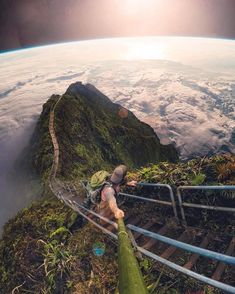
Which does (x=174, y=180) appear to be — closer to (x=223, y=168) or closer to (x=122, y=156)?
(x=223, y=168)

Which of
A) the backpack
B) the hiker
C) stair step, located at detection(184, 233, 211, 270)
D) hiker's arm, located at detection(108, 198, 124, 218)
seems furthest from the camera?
the backpack

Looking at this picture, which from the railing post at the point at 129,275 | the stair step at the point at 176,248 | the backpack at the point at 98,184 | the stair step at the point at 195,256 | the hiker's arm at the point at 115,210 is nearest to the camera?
the railing post at the point at 129,275

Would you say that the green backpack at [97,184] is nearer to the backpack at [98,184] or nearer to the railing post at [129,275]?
the backpack at [98,184]

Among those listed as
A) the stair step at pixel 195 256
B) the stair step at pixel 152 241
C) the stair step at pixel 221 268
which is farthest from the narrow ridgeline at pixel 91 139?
the stair step at pixel 221 268

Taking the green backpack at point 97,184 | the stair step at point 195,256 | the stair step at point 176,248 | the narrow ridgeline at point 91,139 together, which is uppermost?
the green backpack at point 97,184

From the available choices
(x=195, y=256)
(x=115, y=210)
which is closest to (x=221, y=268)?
(x=195, y=256)

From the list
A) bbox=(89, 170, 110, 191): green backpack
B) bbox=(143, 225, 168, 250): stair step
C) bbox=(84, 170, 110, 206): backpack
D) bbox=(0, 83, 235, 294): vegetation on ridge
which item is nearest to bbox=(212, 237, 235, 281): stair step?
bbox=(0, 83, 235, 294): vegetation on ridge

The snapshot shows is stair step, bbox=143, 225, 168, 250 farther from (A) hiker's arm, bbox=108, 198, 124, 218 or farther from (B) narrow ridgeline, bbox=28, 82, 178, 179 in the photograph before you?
(B) narrow ridgeline, bbox=28, 82, 178, 179

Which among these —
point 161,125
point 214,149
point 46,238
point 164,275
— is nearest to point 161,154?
point 46,238
